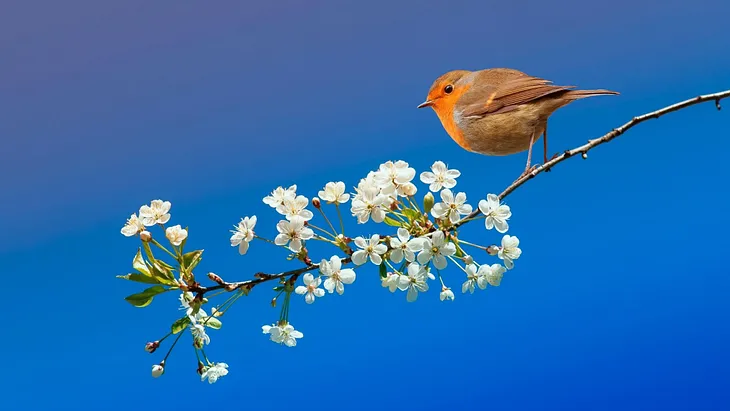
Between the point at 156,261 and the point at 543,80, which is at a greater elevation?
the point at 543,80

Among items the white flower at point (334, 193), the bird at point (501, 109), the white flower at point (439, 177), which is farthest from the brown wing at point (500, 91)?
the white flower at point (334, 193)

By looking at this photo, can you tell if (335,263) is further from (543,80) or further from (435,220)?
(543,80)

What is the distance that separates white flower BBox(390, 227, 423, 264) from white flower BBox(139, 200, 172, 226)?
61 cm

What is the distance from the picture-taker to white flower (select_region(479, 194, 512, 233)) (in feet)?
5.37

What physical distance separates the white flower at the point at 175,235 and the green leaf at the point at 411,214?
1.94 feet

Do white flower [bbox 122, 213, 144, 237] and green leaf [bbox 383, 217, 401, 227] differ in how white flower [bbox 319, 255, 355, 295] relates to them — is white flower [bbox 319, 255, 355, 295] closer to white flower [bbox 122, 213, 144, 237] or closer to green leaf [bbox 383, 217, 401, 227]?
green leaf [bbox 383, 217, 401, 227]

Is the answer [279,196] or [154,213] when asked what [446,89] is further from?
[154,213]

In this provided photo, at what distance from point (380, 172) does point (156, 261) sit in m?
0.64

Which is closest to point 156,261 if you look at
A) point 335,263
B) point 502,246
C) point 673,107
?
point 335,263

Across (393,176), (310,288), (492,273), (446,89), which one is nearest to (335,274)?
(310,288)

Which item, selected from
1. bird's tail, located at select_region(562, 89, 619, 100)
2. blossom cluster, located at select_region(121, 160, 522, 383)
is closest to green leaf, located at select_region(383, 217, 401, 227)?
blossom cluster, located at select_region(121, 160, 522, 383)

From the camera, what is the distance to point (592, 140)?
1733 mm

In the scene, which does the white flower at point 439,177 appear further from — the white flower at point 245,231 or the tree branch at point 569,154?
the white flower at point 245,231

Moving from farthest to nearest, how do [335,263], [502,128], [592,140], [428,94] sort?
[428,94]
[502,128]
[592,140]
[335,263]
